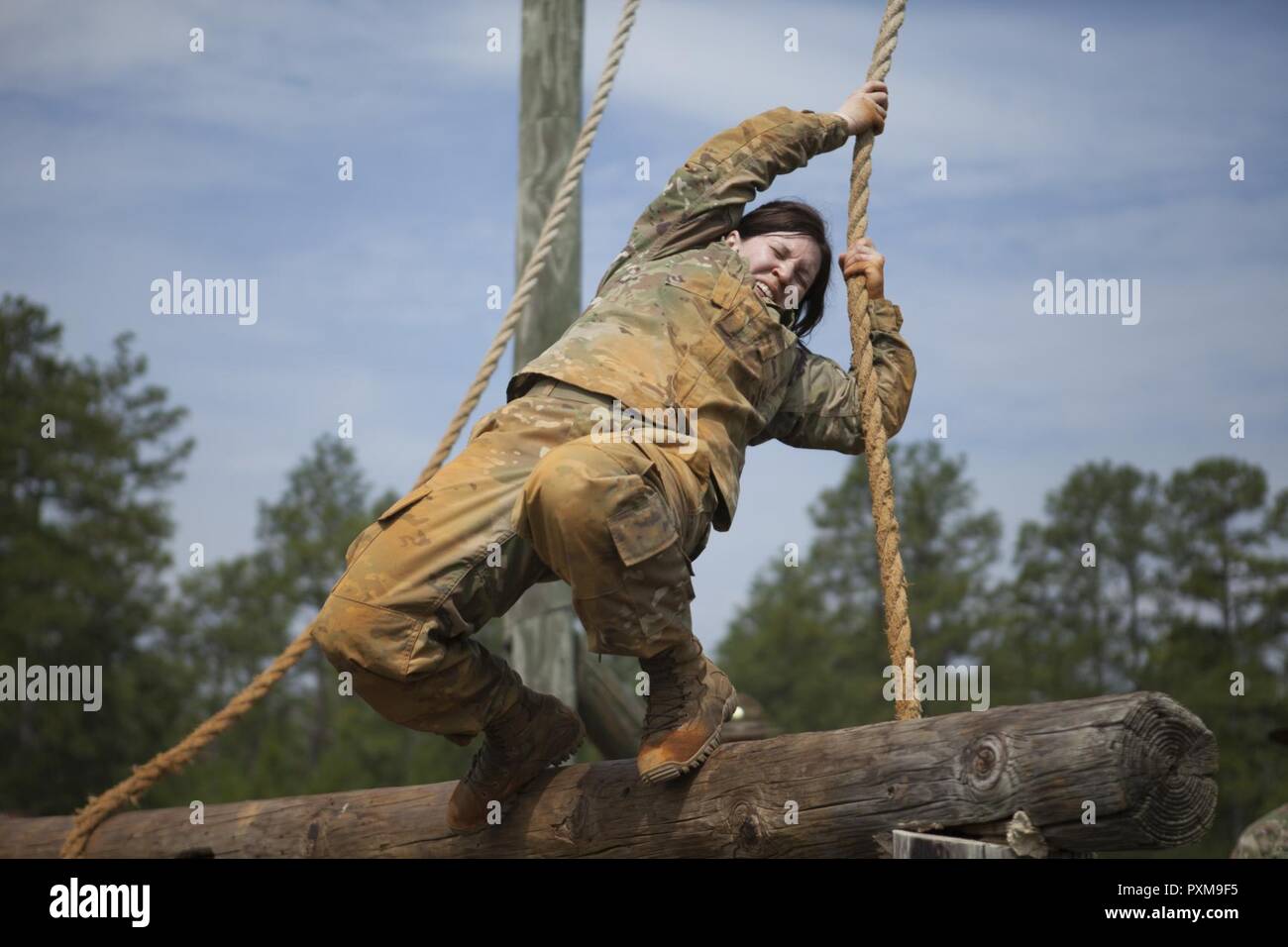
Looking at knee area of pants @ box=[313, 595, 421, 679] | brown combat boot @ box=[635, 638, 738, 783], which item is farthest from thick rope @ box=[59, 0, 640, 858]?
brown combat boot @ box=[635, 638, 738, 783]

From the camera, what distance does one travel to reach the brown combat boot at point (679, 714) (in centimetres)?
283

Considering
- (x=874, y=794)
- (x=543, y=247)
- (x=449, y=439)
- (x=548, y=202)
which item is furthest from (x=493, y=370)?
(x=874, y=794)

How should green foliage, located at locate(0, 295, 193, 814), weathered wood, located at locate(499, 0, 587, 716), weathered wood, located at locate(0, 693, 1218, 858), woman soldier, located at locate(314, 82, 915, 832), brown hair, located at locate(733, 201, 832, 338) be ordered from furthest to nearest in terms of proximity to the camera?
green foliage, located at locate(0, 295, 193, 814) → weathered wood, located at locate(499, 0, 587, 716) → brown hair, located at locate(733, 201, 832, 338) → woman soldier, located at locate(314, 82, 915, 832) → weathered wood, located at locate(0, 693, 1218, 858)

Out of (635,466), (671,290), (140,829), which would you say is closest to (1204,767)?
(635,466)

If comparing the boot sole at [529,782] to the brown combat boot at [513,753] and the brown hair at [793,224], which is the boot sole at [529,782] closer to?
the brown combat boot at [513,753]

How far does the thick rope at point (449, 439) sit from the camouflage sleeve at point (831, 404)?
1.15 meters

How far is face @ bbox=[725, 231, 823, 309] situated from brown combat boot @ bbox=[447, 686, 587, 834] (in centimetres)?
106

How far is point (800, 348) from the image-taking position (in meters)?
3.51

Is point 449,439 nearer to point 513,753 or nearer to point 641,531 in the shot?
point 513,753

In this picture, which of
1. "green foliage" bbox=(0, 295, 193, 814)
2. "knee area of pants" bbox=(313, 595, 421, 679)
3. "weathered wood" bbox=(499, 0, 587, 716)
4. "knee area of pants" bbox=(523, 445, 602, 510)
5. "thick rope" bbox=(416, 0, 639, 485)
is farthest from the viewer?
"green foliage" bbox=(0, 295, 193, 814)

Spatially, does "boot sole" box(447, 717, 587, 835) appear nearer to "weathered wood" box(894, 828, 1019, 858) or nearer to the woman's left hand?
"weathered wood" box(894, 828, 1019, 858)

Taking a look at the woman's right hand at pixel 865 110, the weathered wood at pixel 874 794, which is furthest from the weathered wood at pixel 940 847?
the woman's right hand at pixel 865 110

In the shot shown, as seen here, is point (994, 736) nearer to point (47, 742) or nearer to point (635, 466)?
point (635, 466)

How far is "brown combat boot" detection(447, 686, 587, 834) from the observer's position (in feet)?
10.3
